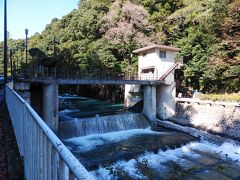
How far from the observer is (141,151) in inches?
618

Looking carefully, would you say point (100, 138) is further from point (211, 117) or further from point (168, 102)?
point (211, 117)

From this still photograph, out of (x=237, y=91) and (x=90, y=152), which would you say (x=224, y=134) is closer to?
(x=237, y=91)

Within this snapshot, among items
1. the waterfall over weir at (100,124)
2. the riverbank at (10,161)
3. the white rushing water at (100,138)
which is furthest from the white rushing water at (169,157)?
the riverbank at (10,161)

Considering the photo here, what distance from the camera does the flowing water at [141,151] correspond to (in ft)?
43.4

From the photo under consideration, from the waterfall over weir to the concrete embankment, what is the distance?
404cm

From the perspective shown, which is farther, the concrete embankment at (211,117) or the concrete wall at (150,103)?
the concrete wall at (150,103)

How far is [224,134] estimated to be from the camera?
19.5 m

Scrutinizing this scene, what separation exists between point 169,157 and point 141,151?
1.94 m

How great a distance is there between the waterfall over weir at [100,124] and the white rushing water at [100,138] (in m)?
0.53

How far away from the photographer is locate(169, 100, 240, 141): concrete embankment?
19500 mm

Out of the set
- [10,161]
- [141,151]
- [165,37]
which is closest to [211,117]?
[141,151]

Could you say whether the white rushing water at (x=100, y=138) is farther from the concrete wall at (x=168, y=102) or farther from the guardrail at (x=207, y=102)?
the guardrail at (x=207, y=102)

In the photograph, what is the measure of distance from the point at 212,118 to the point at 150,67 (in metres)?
9.18

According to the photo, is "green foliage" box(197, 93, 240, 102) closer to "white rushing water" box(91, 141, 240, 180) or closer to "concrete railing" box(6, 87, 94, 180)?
"white rushing water" box(91, 141, 240, 180)
